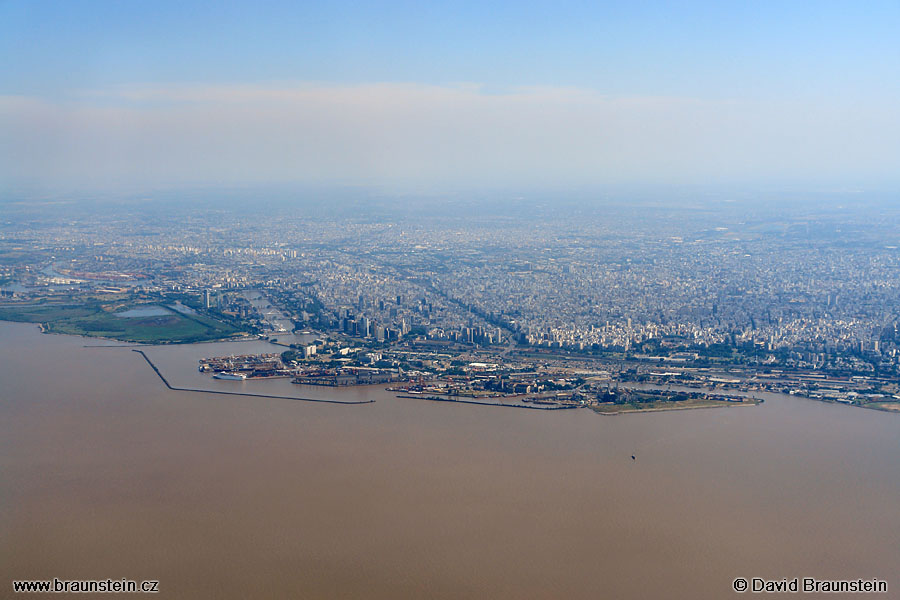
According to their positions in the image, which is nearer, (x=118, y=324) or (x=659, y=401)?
(x=659, y=401)

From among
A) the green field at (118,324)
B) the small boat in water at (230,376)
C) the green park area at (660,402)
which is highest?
the green field at (118,324)

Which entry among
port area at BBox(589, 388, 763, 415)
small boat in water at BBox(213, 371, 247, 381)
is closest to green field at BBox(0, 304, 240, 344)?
small boat in water at BBox(213, 371, 247, 381)

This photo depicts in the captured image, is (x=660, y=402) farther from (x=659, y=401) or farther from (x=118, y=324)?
(x=118, y=324)

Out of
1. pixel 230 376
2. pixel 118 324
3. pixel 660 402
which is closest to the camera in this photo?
pixel 660 402

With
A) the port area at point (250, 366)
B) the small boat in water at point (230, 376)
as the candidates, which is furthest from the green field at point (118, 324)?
the small boat in water at point (230, 376)

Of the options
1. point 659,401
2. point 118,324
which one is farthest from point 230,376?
point 659,401

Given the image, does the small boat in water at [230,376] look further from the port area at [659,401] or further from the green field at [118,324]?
the port area at [659,401]

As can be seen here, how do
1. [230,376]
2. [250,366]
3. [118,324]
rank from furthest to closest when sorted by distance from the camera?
[118,324], [250,366], [230,376]

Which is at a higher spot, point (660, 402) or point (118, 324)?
point (118, 324)
